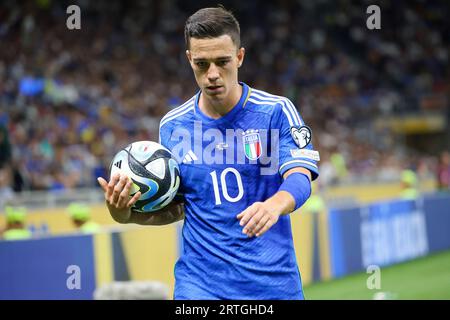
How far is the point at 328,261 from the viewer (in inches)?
579

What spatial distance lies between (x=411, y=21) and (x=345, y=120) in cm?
719

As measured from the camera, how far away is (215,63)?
14.8 feet

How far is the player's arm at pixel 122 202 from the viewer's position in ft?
14.7

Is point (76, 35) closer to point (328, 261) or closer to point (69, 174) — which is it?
point (69, 174)

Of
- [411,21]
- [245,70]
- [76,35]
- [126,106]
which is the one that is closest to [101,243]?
[126,106]

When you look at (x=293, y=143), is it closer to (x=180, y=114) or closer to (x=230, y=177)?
(x=230, y=177)

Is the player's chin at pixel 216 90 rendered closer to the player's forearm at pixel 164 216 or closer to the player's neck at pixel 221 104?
the player's neck at pixel 221 104

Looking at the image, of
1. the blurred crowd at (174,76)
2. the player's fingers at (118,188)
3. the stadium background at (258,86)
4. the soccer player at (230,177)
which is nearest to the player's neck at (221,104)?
the soccer player at (230,177)

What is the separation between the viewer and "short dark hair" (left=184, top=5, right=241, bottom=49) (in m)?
4.53

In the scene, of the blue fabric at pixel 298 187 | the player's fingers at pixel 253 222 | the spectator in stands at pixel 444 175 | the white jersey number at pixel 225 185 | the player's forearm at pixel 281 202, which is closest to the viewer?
the player's fingers at pixel 253 222

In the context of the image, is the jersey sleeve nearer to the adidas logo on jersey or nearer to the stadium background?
the adidas logo on jersey

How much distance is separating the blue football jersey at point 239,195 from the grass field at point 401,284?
735 centimetres

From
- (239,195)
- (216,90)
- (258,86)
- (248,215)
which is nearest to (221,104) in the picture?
(216,90)

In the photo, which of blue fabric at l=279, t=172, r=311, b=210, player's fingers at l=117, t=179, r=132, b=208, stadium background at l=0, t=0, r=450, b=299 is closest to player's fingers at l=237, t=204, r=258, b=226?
blue fabric at l=279, t=172, r=311, b=210
